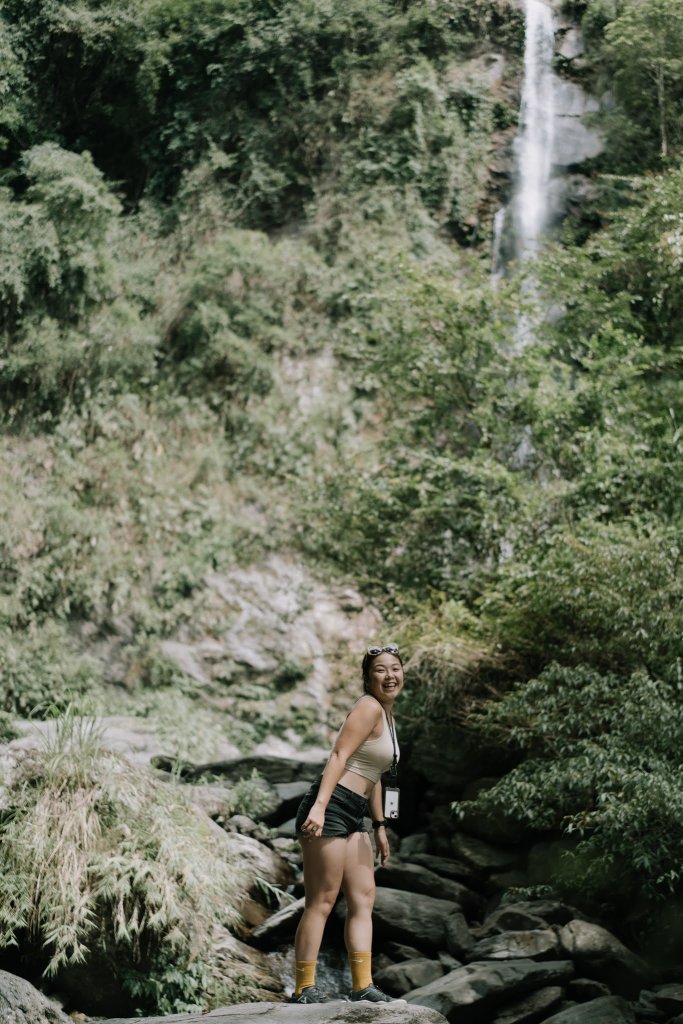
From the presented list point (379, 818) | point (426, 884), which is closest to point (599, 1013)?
point (379, 818)

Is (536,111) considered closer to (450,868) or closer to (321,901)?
(450,868)

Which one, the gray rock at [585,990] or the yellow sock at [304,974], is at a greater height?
the yellow sock at [304,974]

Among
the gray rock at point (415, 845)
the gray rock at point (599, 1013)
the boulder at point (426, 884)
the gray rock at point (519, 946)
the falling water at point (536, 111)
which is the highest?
the falling water at point (536, 111)

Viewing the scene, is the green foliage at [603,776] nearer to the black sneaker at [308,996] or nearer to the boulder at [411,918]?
the boulder at [411,918]

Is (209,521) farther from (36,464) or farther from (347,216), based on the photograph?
(347,216)

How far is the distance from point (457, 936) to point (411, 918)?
352 mm

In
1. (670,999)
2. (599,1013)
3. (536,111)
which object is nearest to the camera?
(599,1013)

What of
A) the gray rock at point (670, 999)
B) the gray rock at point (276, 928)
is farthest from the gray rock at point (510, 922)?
the gray rock at point (276, 928)

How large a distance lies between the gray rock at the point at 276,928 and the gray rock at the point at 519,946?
1.10 metres

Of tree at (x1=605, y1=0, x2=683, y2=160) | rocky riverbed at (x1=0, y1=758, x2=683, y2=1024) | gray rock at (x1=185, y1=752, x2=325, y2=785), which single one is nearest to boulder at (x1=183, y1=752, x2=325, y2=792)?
gray rock at (x1=185, y1=752, x2=325, y2=785)

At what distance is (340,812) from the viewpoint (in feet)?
11.5

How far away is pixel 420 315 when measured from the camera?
938 centimetres

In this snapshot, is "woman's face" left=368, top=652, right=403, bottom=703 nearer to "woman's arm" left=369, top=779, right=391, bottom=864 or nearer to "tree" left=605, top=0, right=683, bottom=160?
"woman's arm" left=369, top=779, right=391, bottom=864

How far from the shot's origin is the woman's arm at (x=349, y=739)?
344 cm
